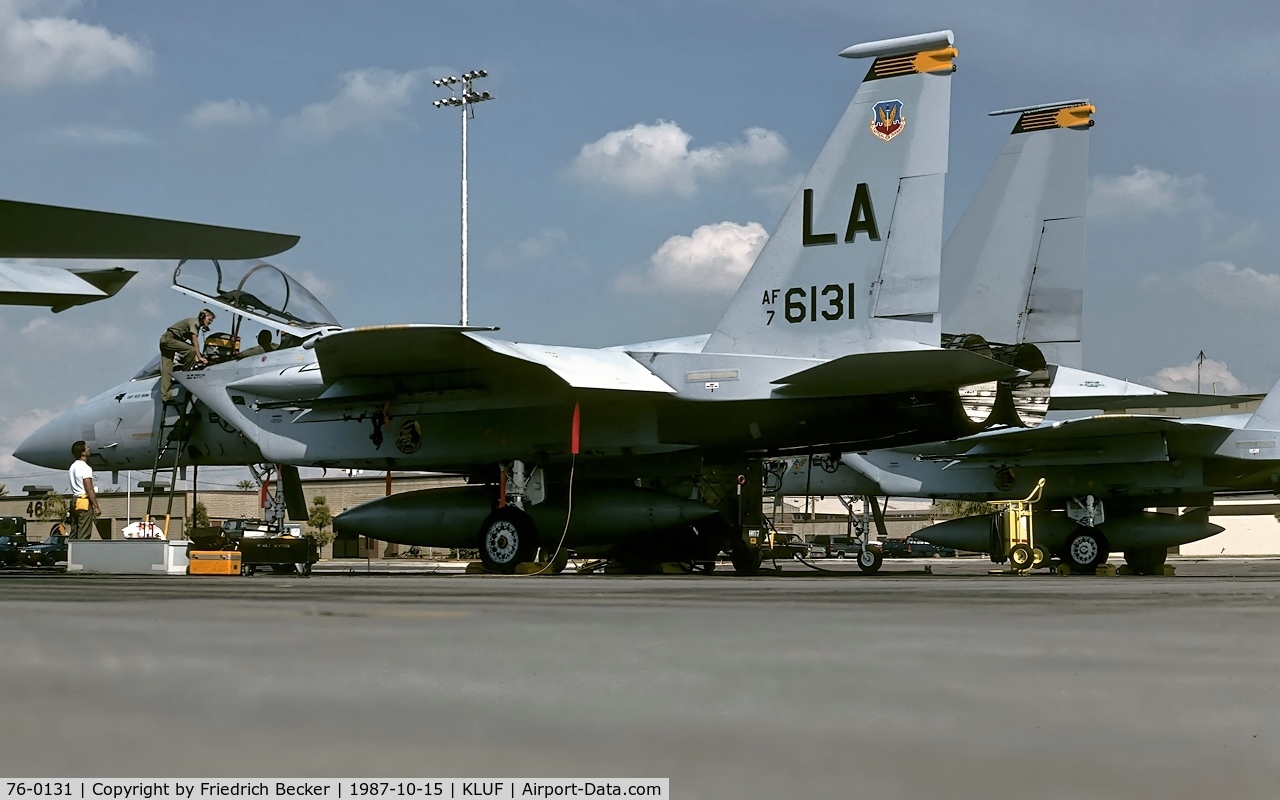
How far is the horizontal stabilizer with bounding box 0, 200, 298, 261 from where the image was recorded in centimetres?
446

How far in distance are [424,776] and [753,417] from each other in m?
12.1

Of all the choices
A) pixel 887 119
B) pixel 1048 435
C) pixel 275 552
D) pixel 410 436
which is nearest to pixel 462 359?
pixel 410 436

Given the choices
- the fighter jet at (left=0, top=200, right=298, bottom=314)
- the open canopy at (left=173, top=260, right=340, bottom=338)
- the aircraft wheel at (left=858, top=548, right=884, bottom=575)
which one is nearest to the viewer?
the fighter jet at (left=0, top=200, right=298, bottom=314)

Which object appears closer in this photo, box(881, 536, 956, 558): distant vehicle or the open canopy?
the open canopy

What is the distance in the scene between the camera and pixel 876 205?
13383mm

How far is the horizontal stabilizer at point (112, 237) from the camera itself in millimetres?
4465

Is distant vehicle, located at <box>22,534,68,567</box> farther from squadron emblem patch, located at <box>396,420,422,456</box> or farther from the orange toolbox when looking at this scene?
squadron emblem patch, located at <box>396,420,422,456</box>

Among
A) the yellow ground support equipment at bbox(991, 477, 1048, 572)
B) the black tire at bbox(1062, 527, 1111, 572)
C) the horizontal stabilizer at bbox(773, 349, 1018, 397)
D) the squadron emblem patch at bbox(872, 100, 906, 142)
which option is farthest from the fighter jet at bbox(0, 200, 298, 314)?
the black tire at bbox(1062, 527, 1111, 572)

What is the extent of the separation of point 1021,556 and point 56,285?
53.0 feet

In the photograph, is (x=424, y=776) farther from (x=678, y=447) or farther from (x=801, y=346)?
(x=678, y=447)

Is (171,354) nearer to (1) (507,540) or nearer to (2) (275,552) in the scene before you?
(2) (275,552)

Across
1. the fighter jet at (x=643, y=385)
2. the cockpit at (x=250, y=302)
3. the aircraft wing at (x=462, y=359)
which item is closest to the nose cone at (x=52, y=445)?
the fighter jet at (x=643, y=385)

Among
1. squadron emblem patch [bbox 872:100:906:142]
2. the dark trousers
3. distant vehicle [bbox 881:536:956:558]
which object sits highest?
squadron emblem patch [bbox 872:100:906:142]

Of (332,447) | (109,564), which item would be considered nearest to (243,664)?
(109,564)
